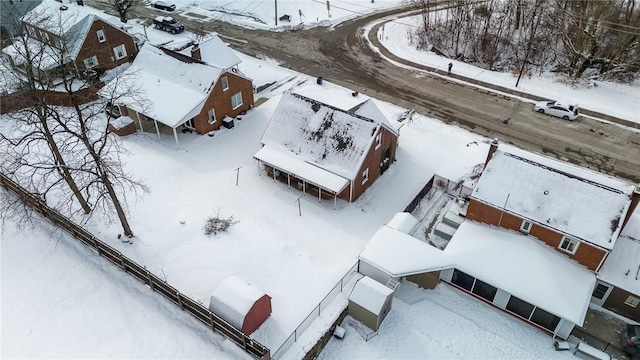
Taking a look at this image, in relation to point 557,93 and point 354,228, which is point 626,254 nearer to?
point 354,228

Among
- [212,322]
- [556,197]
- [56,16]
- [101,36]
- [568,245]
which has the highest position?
[56,16]

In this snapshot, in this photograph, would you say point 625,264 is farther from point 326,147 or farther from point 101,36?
point 101,36

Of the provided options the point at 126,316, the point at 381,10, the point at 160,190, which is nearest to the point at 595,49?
the point at 381,10

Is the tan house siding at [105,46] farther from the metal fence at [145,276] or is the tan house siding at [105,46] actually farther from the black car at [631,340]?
the black car at [631,340]

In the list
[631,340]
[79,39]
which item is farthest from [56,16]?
[631,340]

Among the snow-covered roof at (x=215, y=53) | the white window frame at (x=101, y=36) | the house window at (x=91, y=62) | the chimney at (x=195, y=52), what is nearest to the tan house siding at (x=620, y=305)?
the snow-covered roof at (x=215, y=53)

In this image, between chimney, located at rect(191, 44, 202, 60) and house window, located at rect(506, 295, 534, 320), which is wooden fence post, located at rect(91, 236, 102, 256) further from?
house window, located at rect(506, 295, 534, 320)

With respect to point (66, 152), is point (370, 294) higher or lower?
lower
